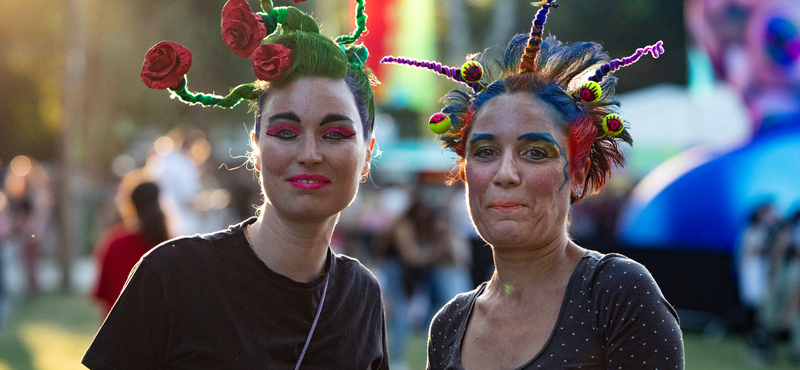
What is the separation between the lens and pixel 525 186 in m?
2.20

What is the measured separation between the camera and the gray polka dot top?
196 centimetres

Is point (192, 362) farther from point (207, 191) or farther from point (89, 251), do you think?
point (89, 251)

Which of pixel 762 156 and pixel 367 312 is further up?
pixel 762 156

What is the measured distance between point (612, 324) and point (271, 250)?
1173 mm

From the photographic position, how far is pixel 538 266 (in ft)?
7.59

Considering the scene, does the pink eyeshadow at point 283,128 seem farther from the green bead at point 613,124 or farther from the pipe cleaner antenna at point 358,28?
the green bead at point 613,124

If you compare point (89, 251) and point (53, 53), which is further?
point (53, 53)

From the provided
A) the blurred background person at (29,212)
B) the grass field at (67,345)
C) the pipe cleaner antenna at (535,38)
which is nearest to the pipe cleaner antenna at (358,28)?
the pipe cleaner antenna at (535,38)

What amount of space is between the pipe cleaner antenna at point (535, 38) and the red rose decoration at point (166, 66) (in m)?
1.13

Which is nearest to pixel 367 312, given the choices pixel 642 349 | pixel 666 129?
pixel 642 349

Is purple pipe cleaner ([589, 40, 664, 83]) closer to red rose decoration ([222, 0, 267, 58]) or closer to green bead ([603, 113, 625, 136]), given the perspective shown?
green bead ([603, 113, 625, 136])

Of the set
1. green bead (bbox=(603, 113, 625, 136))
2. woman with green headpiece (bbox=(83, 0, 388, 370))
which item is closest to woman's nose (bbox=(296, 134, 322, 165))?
→ woman with green headpiece (bbox=(83, 0, 388, 370))

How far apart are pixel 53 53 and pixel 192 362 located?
809 inches

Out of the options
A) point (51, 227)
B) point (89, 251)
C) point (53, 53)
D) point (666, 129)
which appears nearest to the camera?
point (666, 129)
